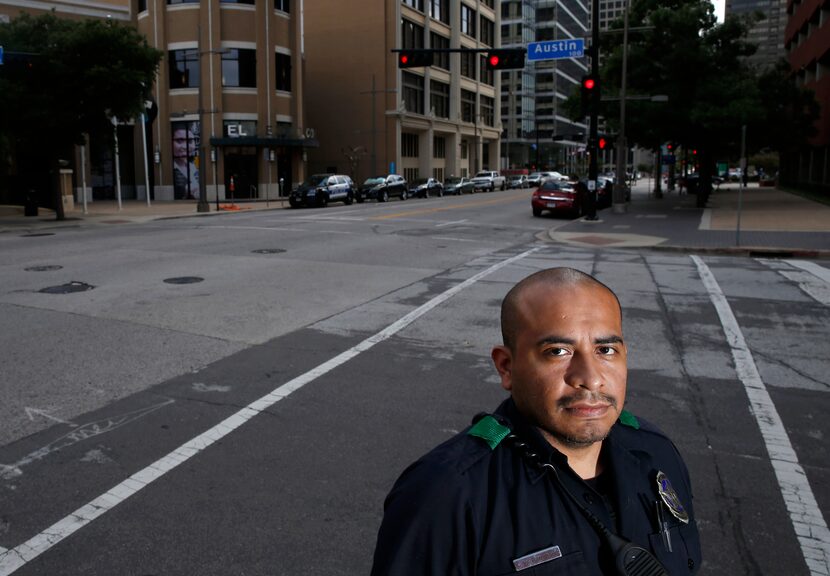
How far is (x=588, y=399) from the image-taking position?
1.75 m

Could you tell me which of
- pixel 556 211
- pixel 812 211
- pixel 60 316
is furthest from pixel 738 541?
pixel 812 211

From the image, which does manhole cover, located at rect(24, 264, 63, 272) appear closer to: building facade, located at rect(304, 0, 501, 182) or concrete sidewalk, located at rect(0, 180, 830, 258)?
concrete sidewalk, located at rect(0, 180, 830, 258)

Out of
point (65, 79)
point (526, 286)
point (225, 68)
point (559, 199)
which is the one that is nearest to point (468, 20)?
point (225, 68)

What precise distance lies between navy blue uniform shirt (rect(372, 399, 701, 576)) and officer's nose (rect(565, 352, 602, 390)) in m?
0.16

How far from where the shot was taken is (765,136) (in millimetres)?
35125

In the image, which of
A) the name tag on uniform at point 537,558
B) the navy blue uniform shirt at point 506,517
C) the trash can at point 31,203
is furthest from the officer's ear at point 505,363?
the trash can at point 31,203

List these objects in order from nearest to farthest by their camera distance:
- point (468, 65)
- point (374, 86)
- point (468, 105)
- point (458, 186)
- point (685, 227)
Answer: point (685, 227) < point (458, 186) < point (374, 86) < point (468, 65) < point (468, 105)

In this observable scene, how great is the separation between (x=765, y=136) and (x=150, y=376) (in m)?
34.8

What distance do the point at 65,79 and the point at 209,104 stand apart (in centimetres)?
2114

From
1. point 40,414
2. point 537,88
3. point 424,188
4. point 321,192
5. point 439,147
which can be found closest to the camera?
point 40,414

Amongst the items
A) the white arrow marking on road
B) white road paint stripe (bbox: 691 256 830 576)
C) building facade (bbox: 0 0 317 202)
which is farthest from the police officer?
building facade (bbox: 0 0 317 202)

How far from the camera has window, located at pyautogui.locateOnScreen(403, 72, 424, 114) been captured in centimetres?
6738

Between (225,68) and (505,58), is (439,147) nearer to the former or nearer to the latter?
(225,68)

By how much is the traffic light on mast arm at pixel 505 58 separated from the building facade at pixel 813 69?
21.1m
